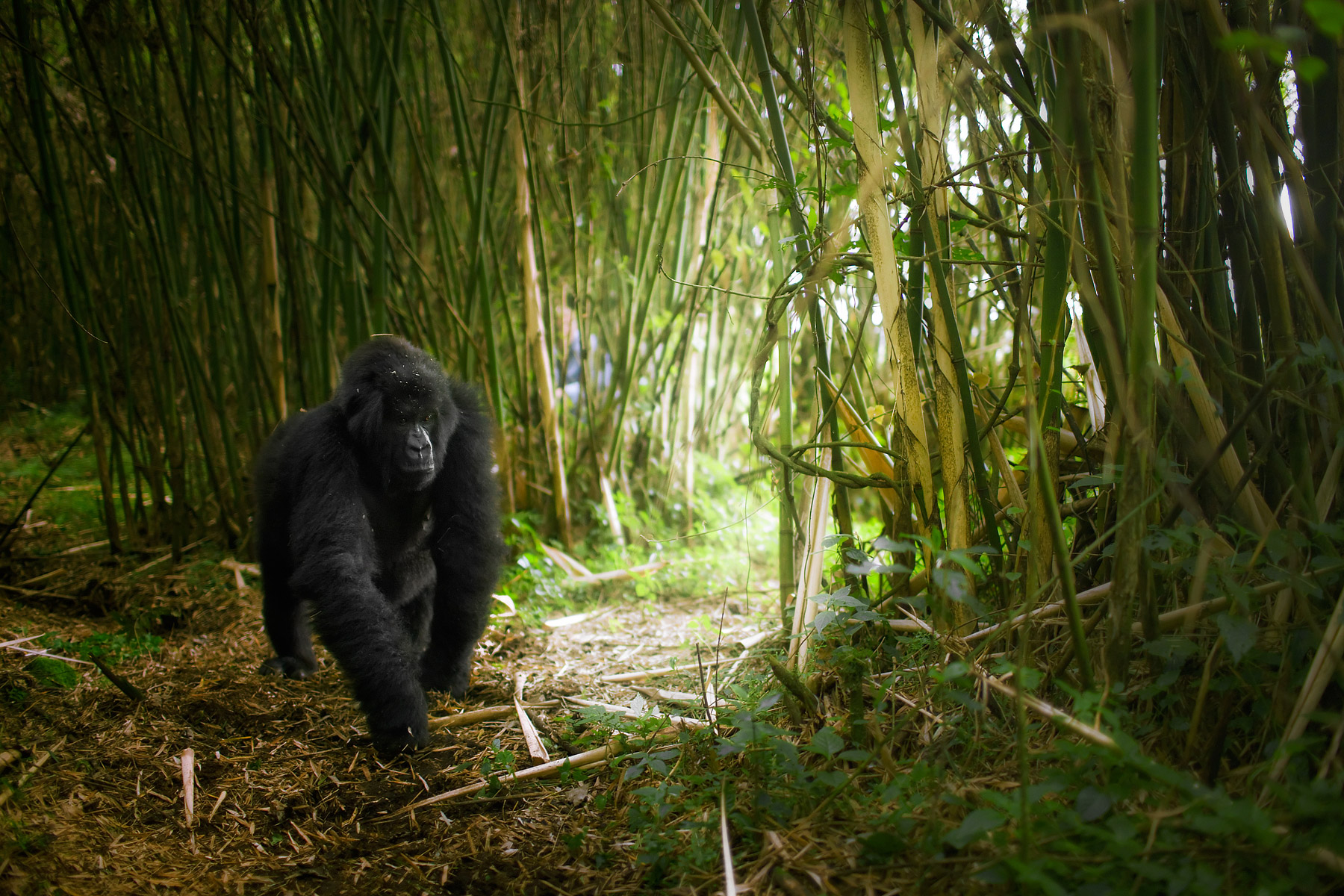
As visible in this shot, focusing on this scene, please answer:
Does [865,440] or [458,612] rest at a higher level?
[865,440]

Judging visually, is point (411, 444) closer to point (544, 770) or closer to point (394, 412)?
point (394, 412)

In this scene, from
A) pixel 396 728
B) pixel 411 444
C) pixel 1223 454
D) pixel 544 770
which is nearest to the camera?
pixel 1223 454

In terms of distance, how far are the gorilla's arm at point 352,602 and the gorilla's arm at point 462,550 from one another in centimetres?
23

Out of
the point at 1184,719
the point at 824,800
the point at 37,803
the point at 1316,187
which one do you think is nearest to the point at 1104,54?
Result: the point at 1316,187

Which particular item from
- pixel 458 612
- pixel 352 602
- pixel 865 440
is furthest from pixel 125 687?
pixel 865 440

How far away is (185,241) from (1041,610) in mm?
5246

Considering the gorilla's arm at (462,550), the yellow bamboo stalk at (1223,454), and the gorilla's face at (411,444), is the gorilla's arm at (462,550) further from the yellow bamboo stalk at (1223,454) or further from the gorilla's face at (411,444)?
the yellow bamboo stalk at (1223,454)

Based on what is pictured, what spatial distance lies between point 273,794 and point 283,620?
958mm

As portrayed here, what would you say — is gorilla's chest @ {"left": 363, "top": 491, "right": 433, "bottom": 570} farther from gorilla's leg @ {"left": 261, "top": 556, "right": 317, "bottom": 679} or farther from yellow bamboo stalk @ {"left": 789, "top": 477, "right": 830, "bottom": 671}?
yellow bamboo stalk @ {"left": 789, "top": 477, "right": 830, "bottom": 671}

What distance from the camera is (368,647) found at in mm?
2016

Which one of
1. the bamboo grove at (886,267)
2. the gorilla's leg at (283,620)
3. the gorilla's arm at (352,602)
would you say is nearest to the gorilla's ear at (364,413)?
the gorilla's arm at (352,602)

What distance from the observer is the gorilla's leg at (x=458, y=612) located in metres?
2.41

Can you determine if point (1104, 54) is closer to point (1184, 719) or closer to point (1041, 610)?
point (1041, 610)

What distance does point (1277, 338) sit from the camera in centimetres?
142
